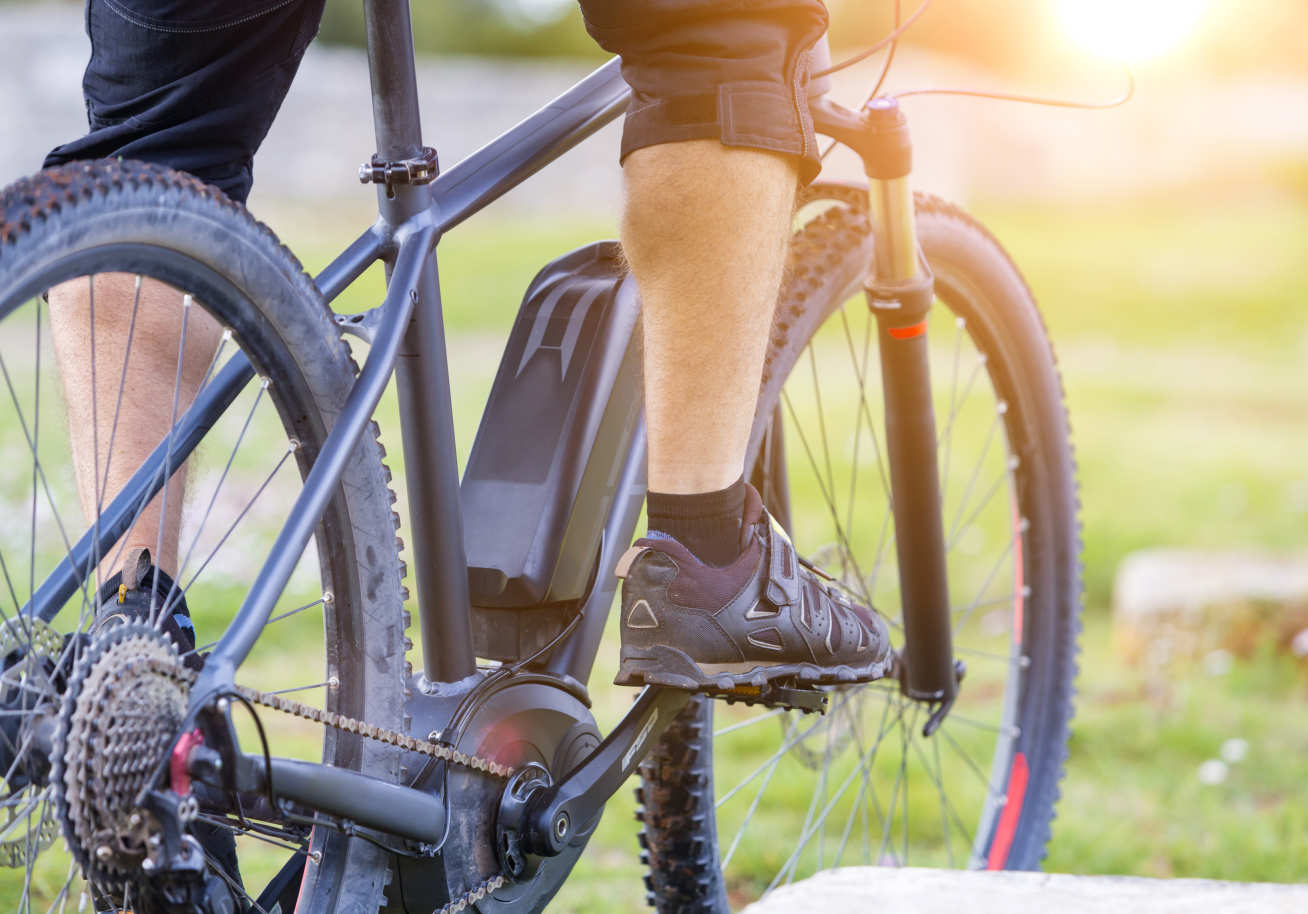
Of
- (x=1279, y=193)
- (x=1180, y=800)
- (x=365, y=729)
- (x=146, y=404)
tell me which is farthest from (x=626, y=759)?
(x=1279, y=193)

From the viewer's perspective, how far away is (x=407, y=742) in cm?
145

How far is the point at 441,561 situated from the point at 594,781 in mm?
284

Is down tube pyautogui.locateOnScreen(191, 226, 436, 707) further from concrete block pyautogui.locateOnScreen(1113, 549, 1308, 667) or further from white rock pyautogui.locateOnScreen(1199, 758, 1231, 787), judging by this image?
concrete block pyautogui.locateOnScreen(1113, 549, 1308, 667)

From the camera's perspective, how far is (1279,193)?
15844mm

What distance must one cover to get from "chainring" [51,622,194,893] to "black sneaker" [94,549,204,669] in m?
0.10

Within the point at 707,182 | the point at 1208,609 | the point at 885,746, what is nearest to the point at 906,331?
the point at 707,182

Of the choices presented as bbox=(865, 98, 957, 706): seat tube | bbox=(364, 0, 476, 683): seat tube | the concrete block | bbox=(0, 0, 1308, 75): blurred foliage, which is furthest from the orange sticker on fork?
bbox=(0, 0, 1308, 75): blurred foliage

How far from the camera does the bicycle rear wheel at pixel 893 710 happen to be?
1.91 meters

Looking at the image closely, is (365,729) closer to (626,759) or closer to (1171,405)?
(626,759)

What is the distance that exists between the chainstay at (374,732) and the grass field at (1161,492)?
0.72 m

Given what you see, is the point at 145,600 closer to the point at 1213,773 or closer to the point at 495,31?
the point at 1213,773

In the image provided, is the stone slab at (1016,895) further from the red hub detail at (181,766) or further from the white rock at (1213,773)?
the white rock at (1213,773)

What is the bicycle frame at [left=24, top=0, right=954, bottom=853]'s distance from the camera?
1.31m

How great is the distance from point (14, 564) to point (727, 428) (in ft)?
10.7
